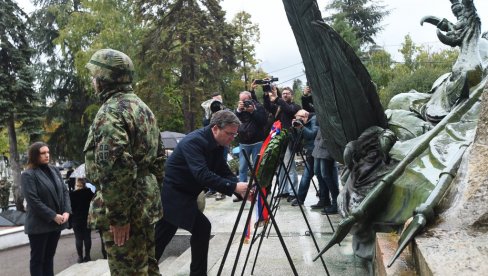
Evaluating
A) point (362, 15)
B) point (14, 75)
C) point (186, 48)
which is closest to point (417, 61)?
point (362, 15)

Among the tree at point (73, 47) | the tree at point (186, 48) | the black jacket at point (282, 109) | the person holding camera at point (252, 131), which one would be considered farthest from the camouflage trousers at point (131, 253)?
the tree at point (73, 47)

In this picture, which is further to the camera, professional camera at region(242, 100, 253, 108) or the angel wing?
professional camera at region(242, 100, 253, 108)

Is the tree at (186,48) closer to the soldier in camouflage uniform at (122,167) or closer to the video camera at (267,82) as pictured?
the video camera at (267,82)

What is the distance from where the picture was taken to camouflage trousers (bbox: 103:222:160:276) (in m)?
2.78

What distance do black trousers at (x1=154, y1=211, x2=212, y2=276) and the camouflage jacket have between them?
0.94m

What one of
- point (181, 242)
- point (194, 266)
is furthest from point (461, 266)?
point (181, 242)

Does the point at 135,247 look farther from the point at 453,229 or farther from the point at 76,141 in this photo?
the point at 76,141

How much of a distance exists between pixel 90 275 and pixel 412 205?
409 cm

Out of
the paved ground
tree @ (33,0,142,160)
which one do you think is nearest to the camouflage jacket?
the paved ground

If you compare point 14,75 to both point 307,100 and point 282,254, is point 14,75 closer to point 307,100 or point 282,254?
point 307,100

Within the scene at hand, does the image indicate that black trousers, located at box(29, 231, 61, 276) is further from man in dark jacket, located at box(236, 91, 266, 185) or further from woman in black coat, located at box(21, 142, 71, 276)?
man in dark jacket, located at box(236, 91, 266, 185)

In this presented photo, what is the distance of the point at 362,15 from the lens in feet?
140

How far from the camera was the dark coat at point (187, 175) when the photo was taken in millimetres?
3725

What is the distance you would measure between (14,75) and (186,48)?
23.6 ft
